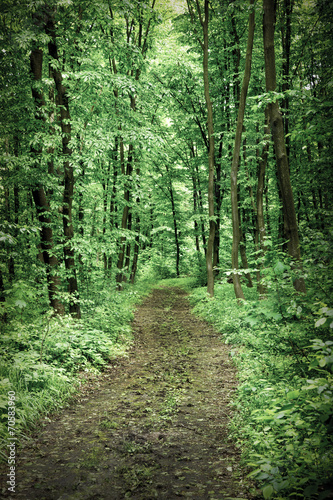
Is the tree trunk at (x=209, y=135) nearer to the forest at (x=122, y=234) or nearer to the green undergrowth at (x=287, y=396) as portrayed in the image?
the forest at (x=122, y=234)

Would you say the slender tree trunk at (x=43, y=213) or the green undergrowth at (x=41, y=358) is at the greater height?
the slender tree trunk at (x=43, y=213)

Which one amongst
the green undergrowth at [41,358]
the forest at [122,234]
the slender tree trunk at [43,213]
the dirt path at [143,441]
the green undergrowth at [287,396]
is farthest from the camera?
the slender tree trunk at [43,213]

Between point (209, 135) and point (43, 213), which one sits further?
point (209, 135)

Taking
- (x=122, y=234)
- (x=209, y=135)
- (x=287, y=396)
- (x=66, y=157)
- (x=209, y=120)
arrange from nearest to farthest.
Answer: (x=287, y=396) → (x=66, y=157) → (x=122, y=234) → (x=209, y=120) → (x=209, y=135)

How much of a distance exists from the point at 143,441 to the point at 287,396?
2423mm

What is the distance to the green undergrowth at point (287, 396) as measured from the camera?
249cm

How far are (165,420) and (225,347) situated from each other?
3940 millimetres

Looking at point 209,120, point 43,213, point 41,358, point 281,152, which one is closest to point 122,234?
point 43,213

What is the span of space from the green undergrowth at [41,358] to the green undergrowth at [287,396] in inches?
119

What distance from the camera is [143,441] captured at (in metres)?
4.14

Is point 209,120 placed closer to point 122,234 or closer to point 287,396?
point 122,234

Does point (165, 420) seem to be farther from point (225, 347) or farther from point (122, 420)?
point (225, 347)

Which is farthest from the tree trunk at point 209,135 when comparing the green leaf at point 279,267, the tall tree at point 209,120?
the green leaf at point 279,267

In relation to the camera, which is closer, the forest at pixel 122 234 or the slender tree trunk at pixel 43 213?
the forest at pixel 122 234
